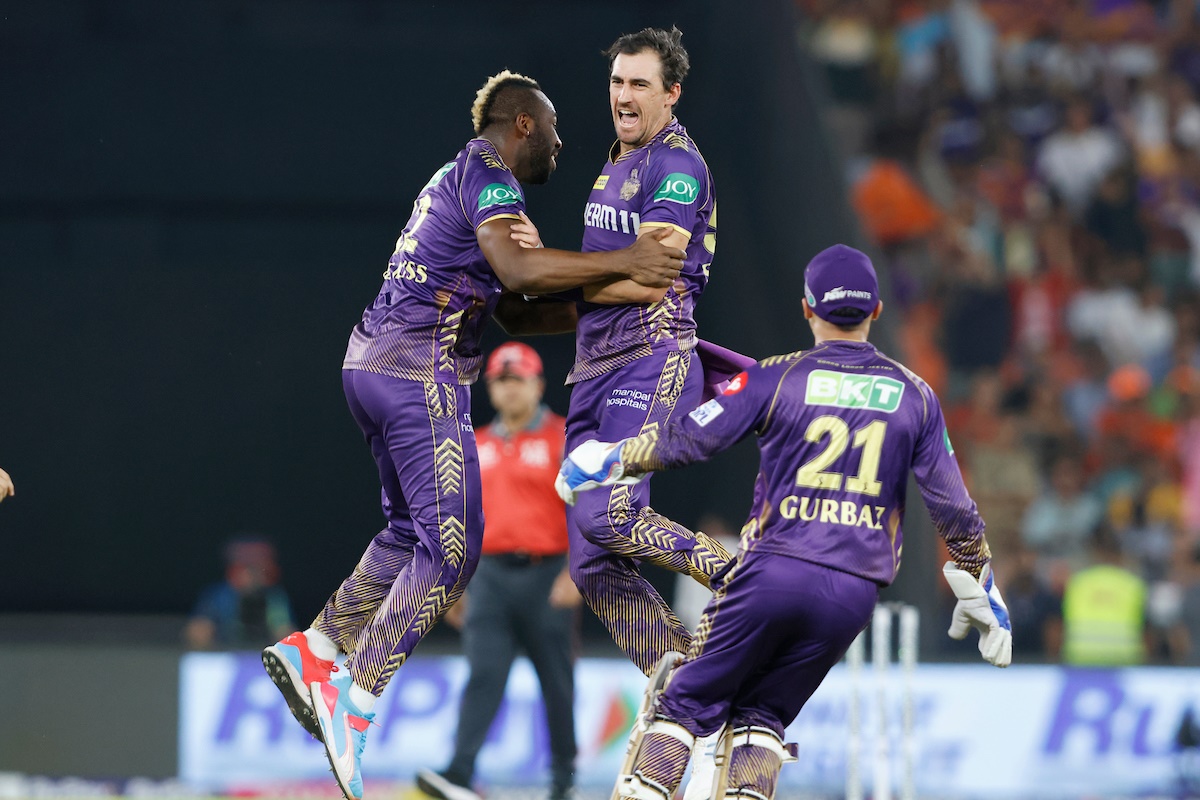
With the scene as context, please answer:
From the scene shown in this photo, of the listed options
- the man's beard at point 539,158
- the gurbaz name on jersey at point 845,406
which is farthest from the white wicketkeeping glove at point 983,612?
the man's beard at point 539,158

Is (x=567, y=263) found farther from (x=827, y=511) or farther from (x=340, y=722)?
(x=340, y=722)

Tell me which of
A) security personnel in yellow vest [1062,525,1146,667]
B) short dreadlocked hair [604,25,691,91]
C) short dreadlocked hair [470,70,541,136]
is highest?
short dreadlocked hair [604,25,691,91]

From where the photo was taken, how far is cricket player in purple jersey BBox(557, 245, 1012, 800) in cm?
567

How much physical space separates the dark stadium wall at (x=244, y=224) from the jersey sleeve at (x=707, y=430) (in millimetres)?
5875

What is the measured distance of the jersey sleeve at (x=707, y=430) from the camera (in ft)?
18.7

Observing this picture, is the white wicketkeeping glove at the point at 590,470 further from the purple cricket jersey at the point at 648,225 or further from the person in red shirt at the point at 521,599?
the person in red shirt at the point at 521,599

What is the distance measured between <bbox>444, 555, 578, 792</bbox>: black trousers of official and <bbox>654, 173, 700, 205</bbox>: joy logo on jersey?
12.1 ft

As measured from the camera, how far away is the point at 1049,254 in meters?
15.1

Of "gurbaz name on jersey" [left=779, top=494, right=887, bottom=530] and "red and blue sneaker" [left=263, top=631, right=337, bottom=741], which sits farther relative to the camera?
"red and blue sneaker" [left=263, top=631, right=337, bottom=741]

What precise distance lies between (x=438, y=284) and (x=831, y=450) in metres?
1.69

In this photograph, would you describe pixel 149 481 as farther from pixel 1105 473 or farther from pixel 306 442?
pixel 1105 473

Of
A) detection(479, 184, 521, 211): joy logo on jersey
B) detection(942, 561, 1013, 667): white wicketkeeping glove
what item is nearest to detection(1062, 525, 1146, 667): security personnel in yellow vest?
detection(942, 561, 1013, 667): white wicketkeeping glove

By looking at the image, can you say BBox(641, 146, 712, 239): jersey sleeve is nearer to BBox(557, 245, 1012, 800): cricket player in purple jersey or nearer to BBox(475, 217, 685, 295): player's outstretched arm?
BBox(475, 217, 685, 295): player's outstretched arm

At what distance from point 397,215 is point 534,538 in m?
3.45
